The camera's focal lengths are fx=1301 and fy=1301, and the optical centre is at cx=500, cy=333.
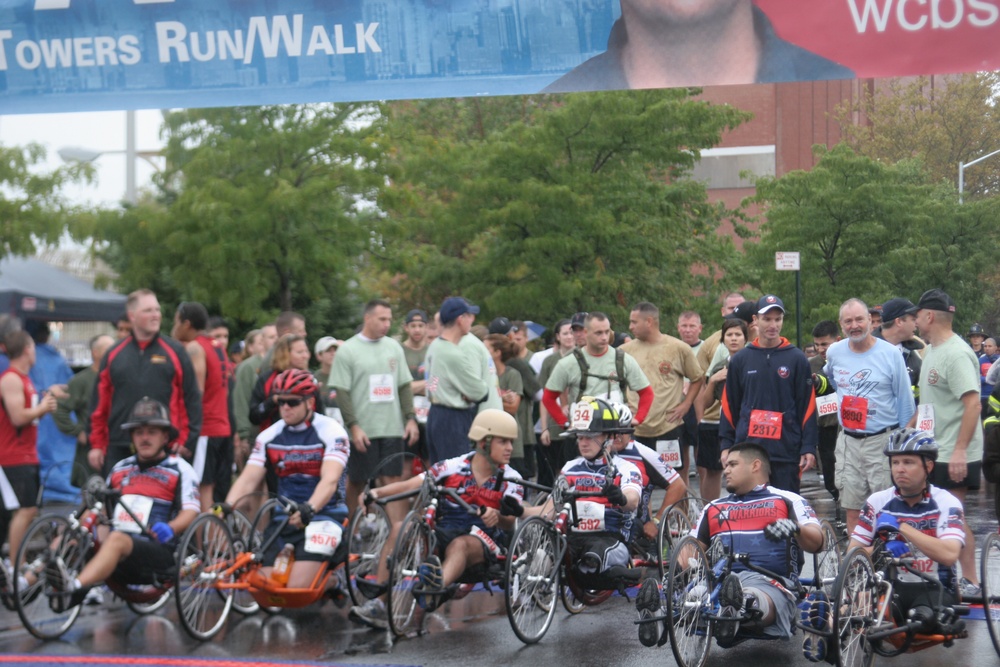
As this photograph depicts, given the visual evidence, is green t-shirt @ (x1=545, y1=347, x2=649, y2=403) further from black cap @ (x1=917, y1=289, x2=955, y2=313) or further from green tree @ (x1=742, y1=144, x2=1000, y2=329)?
green tree @ (x1=742, y1=144, x2=1000, y2=329)

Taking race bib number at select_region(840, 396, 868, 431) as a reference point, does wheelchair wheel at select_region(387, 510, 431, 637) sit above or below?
below

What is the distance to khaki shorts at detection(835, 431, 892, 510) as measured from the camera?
9680 millimetres

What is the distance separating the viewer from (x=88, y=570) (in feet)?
26.8

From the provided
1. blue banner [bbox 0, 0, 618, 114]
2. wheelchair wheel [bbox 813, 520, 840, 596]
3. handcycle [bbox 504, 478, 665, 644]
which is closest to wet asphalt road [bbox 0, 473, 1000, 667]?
handcycle [bbox 504, 478, 665, 644]

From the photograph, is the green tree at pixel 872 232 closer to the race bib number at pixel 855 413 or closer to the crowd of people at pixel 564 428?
the crowd of people at pixel 564 428

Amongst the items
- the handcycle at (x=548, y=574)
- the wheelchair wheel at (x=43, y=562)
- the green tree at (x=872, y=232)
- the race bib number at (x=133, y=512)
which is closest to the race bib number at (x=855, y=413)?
the handcycle at (x=548, y=574)

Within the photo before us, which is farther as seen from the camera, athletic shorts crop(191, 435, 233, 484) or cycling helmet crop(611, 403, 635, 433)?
athletic shorts crop(191, 435, 233, 484)

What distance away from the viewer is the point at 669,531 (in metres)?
9.28

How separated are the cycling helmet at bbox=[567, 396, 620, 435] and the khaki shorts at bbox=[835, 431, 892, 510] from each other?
2.09 meters

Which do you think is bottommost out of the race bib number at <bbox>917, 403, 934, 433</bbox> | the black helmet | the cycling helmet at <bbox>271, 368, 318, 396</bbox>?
the race bib number at <bbox>917, 403, 934, 433</bbox>

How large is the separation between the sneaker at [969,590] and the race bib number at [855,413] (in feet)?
6.30

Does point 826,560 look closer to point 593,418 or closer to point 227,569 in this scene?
point 593,418

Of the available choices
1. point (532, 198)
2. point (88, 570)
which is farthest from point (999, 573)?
point (532, 198)

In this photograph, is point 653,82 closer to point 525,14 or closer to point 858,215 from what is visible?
point 525,14
